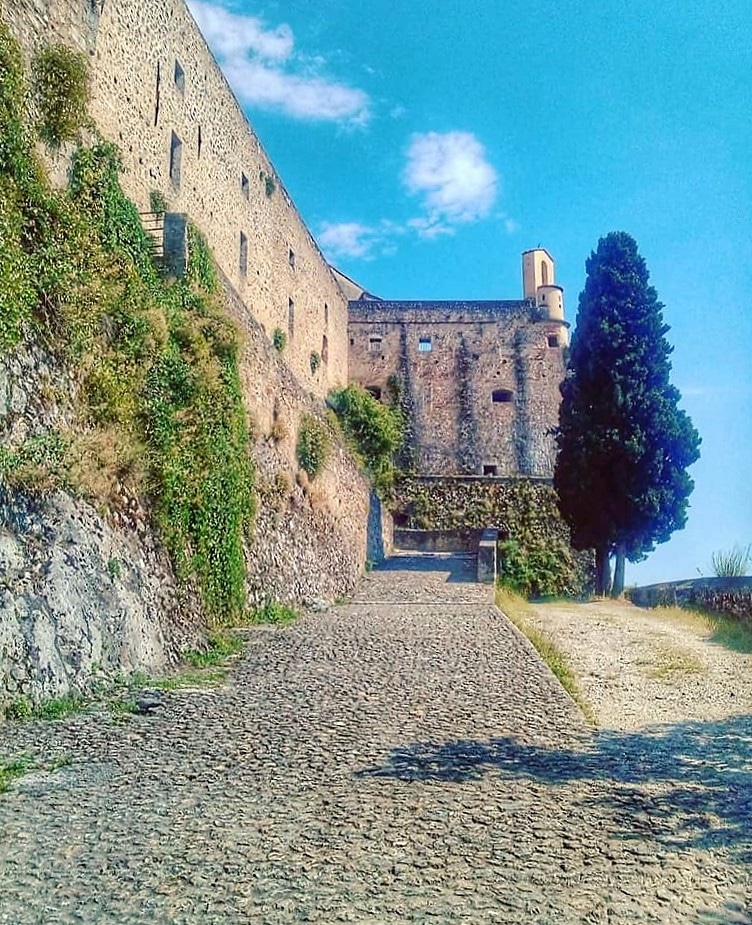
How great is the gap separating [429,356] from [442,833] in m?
28.8

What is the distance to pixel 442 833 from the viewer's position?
11.1 ft

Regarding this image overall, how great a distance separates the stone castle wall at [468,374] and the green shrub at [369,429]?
464 cm

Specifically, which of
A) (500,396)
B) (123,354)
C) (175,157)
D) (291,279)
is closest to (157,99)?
(175,157)

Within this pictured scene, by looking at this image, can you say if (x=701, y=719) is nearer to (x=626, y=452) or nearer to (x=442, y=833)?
(x=442, y=833)

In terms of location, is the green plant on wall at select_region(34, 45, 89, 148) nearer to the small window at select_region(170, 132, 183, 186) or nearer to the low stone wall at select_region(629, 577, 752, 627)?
the small window at select_region(170, 132, 183, 186)

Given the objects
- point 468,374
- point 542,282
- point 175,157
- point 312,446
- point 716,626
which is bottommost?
point 716,626

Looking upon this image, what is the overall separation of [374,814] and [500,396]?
92.9ft

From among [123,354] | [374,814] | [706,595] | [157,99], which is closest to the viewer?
[374,814]

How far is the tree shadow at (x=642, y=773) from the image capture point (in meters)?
3.50

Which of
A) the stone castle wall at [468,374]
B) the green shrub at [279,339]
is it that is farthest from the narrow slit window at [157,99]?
the stone castle wall at [468,374]

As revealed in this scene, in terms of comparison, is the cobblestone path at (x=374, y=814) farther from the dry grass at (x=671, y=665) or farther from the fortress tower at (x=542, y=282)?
the fortress tower at (x=542, y=282)

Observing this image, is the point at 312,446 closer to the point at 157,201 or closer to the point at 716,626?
the point at 157,201

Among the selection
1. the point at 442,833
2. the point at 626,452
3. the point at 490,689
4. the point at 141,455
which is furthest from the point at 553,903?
the point at 626,452

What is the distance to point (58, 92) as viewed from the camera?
8.31 m
